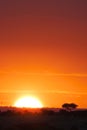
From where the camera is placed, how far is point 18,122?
85625 mm

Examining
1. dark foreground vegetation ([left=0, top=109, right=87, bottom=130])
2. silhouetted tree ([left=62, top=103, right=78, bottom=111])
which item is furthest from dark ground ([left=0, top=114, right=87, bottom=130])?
silhouetted tree ([left=62, top=103, right=78, bottom=111])

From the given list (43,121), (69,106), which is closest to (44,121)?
(43,121)

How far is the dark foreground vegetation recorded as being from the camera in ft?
269

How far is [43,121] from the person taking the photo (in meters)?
87.6

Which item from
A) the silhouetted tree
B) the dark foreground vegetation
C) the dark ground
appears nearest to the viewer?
the dark ground

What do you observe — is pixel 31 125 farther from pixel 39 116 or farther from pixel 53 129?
pixel 39 116

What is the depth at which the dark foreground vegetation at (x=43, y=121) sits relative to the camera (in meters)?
81.9

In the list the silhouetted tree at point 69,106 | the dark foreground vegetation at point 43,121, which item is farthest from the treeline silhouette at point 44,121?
the silhouetted tree at point 69,106

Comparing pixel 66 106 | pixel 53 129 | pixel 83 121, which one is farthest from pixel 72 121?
pixel 66 106

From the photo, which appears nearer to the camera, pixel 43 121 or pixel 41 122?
pixel 41 122

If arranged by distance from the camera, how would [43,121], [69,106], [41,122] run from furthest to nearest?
[69,106]
[43,121]
[41,122]

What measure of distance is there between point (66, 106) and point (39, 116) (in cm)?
3302

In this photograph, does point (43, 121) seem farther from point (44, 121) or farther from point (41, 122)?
point (41, 122)

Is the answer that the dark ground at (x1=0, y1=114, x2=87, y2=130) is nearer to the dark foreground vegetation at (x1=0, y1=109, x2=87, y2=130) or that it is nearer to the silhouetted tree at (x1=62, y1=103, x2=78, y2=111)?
the dark foreground vegetation at (x1=0, y1=109, x2=87, y2=130)
